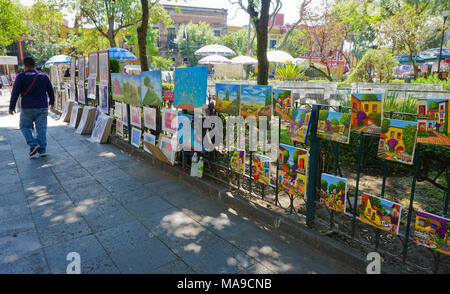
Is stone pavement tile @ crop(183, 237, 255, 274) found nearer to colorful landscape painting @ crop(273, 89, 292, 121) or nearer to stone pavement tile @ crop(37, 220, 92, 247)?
stone pavement tile @ crop(37, 220, 92, 247)

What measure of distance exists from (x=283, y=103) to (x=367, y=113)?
1107 millimetres

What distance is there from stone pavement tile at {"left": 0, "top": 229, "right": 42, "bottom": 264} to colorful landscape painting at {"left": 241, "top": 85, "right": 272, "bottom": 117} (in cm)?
291

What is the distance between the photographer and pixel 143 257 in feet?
10.6

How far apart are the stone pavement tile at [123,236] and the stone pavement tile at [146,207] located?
11.7 inches

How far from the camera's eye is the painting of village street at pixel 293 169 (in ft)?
11.7

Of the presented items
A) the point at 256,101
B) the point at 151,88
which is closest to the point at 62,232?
the point at 256,101

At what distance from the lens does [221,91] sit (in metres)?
4.68

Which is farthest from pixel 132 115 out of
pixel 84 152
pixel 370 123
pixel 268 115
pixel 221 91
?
pixel 370 123

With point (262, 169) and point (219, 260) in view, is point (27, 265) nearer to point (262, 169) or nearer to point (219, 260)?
point (219, 260)

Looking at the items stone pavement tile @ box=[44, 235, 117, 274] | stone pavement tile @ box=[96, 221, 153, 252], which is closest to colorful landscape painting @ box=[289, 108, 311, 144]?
stone pavement tile @ box=[96, 221, 153, 252]
